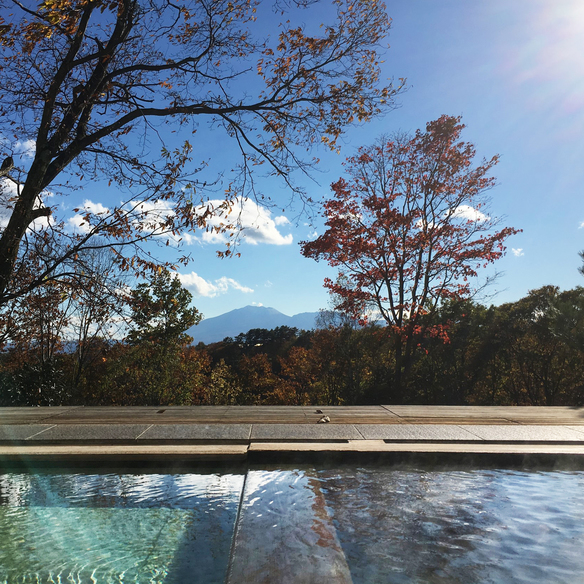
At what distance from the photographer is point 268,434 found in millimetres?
3814

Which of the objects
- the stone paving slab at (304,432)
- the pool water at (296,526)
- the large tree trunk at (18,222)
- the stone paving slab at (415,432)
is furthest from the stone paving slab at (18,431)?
the stone paving slab at (415,432)

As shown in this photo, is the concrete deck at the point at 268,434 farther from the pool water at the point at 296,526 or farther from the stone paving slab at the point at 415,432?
the pool water at the point at 296,526

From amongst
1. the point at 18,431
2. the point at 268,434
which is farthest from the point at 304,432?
the point at 18,431

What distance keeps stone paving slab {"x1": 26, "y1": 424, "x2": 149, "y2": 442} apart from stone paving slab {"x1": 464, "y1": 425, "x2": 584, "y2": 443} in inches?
117

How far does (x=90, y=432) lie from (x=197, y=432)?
892 millimetres

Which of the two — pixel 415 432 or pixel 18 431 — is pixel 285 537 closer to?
pixel 415 432

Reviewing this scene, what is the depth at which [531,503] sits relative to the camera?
2.87 metres

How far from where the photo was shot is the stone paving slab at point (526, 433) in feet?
12.6

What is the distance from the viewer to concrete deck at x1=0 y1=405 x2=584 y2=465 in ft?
11.1

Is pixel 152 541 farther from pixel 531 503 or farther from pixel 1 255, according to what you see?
pixel 1 255

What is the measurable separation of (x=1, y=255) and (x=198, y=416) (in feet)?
7.97

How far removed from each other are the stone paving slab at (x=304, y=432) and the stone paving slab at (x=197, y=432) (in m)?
0.12

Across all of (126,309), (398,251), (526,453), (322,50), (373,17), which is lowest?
(526,453)

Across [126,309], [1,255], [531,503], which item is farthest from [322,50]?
[531,503]
